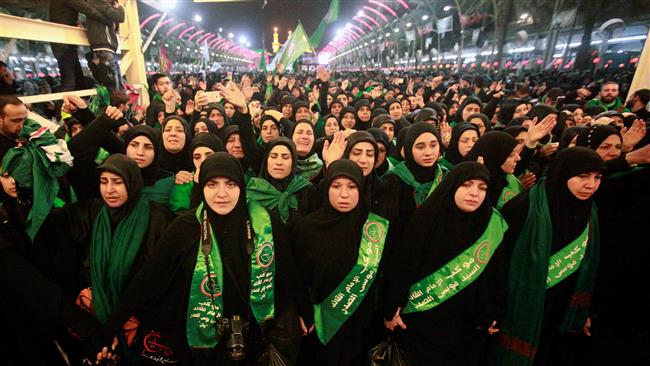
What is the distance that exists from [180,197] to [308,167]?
4.34 ft

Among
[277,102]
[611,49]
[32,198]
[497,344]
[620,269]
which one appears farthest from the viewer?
[611,49]

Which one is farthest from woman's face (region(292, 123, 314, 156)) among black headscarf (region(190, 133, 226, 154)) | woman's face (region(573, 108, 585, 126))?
woman's face (region(573, 108, 585, 126))

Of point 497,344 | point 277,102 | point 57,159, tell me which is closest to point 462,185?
point 497,344

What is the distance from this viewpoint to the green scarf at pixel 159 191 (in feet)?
8.92

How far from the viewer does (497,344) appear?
2.49m

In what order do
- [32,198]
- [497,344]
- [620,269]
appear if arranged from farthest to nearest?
[620,269]
[497,344]
[32,198]

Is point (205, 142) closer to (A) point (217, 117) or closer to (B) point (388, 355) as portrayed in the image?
(A) point (217, 117)

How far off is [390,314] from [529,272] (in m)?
1.02

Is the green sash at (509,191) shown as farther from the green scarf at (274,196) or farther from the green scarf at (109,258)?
the green scarf at (109,258)

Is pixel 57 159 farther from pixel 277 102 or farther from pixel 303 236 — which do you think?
pixel 277 102

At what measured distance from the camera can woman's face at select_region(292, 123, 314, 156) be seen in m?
3.54

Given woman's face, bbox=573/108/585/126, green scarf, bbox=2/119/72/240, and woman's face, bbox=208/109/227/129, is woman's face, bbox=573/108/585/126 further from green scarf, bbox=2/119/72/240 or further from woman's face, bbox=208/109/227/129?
green scarf, bbox=2/119/72/240

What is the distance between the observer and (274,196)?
8.81 ft

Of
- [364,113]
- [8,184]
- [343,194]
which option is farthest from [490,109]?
[8,184]
